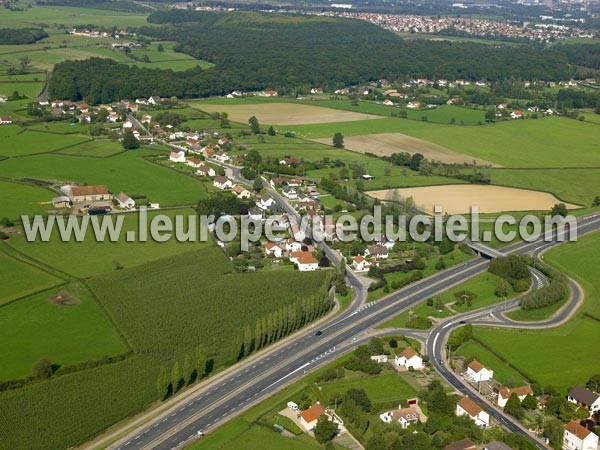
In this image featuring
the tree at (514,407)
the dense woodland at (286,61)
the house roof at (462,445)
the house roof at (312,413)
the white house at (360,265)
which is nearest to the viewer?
the house roof at (462,445)

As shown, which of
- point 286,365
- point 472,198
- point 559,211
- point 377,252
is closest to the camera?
point 286,365

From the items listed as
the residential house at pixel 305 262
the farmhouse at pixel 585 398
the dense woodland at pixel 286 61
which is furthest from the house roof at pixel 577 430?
the dense woodland at pixel 286 61

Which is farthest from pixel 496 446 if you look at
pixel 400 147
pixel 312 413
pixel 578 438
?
pixel 400 147

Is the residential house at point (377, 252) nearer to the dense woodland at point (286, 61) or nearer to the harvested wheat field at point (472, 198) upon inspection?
the harvested wheat field at point (472, 198)

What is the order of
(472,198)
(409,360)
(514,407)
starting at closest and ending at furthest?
(514,407) → (409,360) → (472,198)

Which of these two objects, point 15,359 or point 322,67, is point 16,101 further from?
point 15,359

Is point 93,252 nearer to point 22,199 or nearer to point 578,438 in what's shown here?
point 22,199
